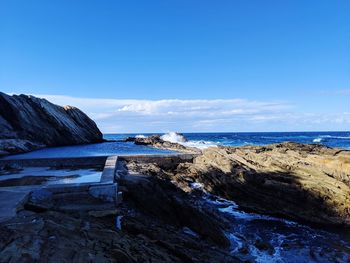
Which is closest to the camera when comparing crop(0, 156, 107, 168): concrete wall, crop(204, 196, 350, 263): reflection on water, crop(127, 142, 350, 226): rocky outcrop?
crop(204, 196, 350, 263): reflection on water

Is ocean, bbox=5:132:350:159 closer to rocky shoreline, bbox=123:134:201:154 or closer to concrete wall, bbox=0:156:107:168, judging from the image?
rocky shoreline, bbox=123:134:201:154

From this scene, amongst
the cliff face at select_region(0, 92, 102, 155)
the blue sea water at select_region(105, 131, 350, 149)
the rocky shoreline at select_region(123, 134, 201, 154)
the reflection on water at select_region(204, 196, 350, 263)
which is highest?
the cliff face at select_region(0, 92, 102, 155)

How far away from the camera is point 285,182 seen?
11289 millimetres

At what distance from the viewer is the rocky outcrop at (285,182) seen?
33.3ft

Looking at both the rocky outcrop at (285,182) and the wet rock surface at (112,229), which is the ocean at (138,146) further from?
the wet rock surface at (112,229)

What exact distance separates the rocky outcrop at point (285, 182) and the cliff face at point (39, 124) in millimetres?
17128

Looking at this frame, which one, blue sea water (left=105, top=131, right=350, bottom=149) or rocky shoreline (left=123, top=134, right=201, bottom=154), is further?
blue sea water (left=105, top=131, right=350, bottom=149)

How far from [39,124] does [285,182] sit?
3183cm

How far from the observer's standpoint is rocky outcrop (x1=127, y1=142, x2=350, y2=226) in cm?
1016

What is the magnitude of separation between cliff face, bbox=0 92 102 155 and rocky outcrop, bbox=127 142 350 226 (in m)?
17.1

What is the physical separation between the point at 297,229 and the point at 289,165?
2987mm

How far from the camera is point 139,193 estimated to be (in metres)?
8.18

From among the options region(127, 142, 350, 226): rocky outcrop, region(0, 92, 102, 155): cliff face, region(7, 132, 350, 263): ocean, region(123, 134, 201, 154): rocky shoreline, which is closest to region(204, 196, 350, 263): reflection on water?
region(7, 132, 350, 263): ocean

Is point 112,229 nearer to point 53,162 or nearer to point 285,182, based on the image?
point 285,182
